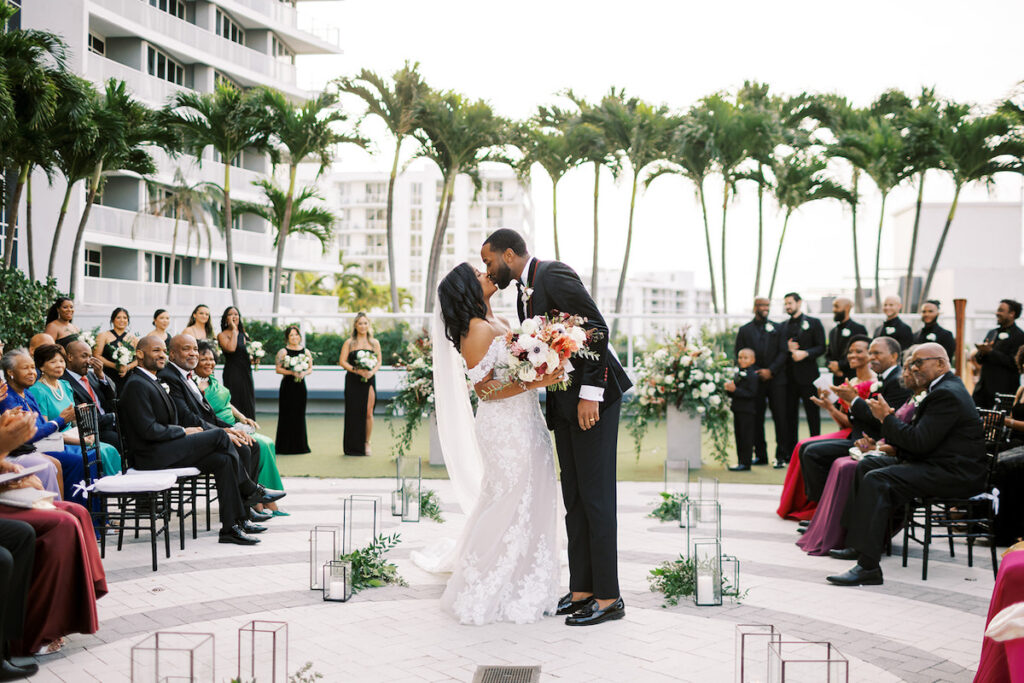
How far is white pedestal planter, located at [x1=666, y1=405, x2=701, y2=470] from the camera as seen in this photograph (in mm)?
12617

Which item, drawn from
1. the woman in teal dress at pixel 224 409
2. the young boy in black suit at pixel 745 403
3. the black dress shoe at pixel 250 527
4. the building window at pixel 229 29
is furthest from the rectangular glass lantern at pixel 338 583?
the building window at pixel 229 29

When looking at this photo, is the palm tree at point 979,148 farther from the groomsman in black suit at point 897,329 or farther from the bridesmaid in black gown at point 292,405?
the bridesmaid in black gown at point 292,405

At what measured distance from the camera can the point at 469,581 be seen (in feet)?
19.1

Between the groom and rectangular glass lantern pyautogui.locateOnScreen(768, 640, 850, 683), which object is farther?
the groom

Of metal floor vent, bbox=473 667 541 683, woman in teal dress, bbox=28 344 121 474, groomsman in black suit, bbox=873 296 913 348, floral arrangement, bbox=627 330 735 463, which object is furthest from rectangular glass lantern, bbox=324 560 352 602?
groomsman in black suit, bbox=873 296 913 348

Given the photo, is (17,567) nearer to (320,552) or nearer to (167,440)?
(320,552)

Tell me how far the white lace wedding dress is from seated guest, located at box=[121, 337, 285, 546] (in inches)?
110

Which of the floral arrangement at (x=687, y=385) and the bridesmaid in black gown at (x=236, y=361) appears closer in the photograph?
the floral arrangement at (x=687, y=385)

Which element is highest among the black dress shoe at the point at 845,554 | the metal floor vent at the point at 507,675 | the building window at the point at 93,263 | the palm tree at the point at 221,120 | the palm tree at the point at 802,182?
the palm tree at the point at 221,120

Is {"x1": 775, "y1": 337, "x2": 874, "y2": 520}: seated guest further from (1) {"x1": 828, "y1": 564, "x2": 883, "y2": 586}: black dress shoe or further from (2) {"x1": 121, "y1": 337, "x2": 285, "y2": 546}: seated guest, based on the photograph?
(2) {"x1": 121, "y1": 337, "x2": 285, "y2": 546}: seated guest

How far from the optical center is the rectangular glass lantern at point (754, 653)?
3760mm

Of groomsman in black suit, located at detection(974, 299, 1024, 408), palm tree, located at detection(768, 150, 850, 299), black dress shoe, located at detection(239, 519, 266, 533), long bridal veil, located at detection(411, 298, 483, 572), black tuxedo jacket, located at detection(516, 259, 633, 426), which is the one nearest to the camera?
black tuxedo jacket, located at detection(516, 259, 633, 426)

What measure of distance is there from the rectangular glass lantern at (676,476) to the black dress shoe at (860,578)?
3.24 meters

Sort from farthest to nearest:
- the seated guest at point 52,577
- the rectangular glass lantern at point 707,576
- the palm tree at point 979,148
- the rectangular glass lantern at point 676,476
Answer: the palm tree at point 979,148, the rectangular glass lantern at point 676,476, the rectangular glass lantern at point 707,576, the seated guest at point 52,577
